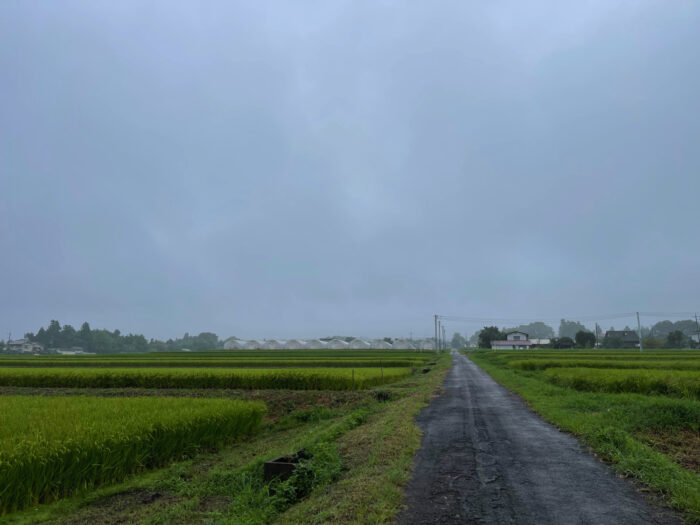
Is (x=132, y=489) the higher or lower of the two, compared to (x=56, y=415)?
lower

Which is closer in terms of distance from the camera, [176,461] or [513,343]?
[176,461]

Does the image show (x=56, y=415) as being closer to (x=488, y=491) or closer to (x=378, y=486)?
(x=378, y=486)

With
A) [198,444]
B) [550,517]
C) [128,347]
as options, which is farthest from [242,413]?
[128,347]

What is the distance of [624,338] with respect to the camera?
11912cm

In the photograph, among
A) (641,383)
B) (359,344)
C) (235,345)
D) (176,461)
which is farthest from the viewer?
(359,344)

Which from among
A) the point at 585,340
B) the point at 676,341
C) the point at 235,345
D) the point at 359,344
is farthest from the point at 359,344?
the point at 676,341

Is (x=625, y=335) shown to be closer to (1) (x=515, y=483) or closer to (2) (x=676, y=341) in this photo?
(2) (x=676, y=341)

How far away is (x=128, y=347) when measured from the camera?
570 feet

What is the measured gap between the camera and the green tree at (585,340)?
105250mm

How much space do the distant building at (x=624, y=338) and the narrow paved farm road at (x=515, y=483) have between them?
12786 cm

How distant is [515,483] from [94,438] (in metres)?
8.50

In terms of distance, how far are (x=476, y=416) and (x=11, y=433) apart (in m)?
13.3

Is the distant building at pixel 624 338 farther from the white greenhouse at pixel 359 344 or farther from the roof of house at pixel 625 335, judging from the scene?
the white greenhouse at pixel 359 344

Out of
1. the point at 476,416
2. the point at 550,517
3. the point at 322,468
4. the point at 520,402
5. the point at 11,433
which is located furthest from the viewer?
the point at 520,402
